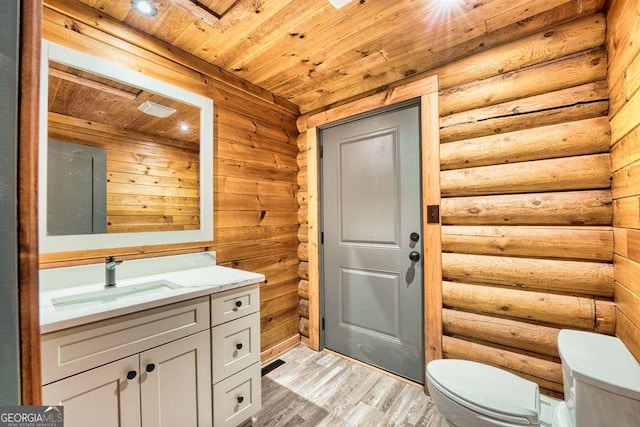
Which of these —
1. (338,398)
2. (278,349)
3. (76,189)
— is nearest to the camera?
(76,189)

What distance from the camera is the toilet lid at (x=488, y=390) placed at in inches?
43.5

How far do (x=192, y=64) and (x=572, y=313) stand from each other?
2768mm

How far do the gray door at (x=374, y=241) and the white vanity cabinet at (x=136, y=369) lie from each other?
4.17 feet

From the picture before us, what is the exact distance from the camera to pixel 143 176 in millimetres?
1620

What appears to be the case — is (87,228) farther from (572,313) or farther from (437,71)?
(572,313)

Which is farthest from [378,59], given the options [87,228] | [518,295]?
[87,228]

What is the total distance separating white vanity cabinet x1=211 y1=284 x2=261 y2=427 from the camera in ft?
4.66

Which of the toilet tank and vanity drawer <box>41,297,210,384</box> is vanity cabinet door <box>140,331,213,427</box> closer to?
vanity drawer <box>41,297,210,384</box>

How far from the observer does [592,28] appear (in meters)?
1.39

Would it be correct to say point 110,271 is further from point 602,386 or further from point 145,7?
point 602,386

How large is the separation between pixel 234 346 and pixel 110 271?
772mm

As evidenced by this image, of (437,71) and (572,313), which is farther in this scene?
(437,71)

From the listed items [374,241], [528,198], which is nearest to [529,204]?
[528,198]

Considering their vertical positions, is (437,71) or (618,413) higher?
(437,71)
